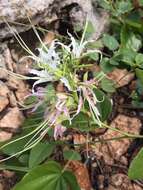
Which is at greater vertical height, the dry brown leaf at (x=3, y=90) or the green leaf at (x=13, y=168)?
the dry brown leaf at (x=3, y=90)

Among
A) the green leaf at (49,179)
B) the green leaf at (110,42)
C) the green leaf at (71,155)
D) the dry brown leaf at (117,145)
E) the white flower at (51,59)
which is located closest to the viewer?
the white flower at (51,59)

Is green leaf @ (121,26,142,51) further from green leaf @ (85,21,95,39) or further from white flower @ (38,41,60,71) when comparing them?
white flower @ (38,41,60,71)

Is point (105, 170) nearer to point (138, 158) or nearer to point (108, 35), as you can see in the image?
point (138, 158)

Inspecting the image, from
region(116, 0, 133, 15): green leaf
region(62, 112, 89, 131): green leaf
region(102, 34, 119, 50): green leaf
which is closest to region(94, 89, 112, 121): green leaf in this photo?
region(62, 112, 89, 131): green leaf

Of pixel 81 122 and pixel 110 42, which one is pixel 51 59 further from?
pixel 110 42

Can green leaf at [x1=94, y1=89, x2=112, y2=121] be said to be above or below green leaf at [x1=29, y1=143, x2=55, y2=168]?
above

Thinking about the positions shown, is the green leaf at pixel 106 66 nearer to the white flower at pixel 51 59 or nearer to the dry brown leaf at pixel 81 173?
the dry brown leaf at pixel 81 173

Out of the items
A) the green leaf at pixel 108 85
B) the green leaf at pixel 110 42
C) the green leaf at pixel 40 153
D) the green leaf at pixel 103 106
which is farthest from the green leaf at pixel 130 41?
the green leaf at pixel 40 153
